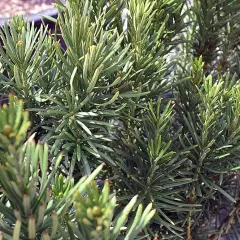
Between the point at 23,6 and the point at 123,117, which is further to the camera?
the point at 23,6

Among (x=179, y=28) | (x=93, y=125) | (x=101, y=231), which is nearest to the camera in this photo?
(x=101, y=231)

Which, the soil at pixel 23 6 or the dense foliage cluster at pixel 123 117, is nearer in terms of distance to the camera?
the dense foliage cluster at pixel 123 117

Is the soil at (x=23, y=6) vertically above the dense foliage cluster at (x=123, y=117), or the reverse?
the soil at (x=23, y=6)

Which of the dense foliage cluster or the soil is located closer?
the dense foliage cluster

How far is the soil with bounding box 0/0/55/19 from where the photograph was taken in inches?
30.7

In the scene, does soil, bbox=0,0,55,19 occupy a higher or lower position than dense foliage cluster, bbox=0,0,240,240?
higher

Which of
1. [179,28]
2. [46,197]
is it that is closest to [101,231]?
[46,197]

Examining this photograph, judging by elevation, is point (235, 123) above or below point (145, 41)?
below

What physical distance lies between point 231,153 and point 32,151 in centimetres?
26

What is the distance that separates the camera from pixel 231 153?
1.57 ft

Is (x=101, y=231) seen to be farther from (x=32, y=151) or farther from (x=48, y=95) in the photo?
(x=48, y=95)

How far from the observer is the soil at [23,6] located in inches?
30.7

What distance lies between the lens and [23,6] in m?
0.80

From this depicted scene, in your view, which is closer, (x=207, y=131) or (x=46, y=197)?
(x=46, y=197)
